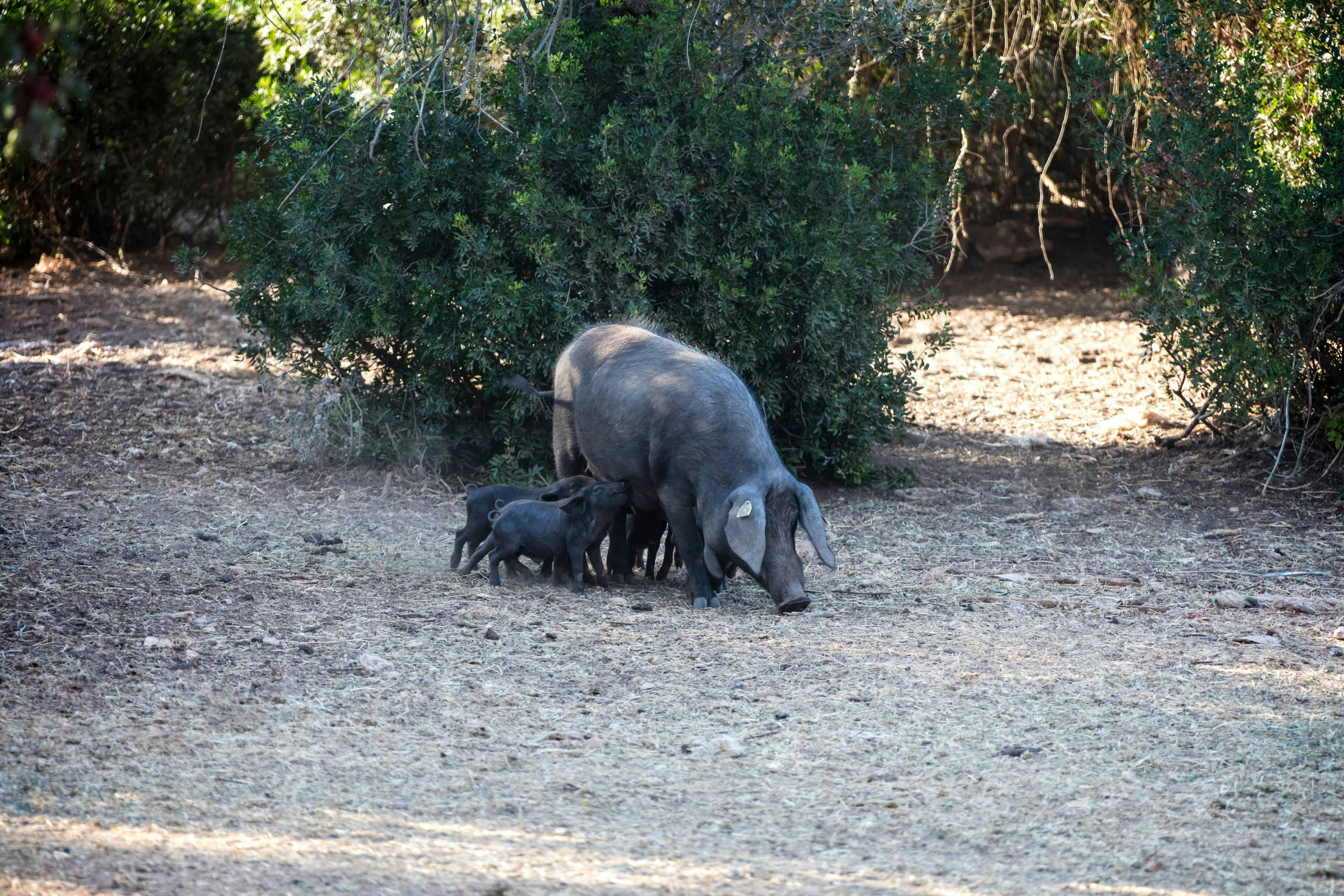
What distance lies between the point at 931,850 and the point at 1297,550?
479 centimetres

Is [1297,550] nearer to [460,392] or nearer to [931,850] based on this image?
[931,850]

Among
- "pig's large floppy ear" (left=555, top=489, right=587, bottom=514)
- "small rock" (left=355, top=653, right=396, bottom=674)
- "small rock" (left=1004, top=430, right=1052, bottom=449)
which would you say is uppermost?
"small rock" (left=1004, top=430, right=1052, bottom=449)

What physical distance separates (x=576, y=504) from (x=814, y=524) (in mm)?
1172

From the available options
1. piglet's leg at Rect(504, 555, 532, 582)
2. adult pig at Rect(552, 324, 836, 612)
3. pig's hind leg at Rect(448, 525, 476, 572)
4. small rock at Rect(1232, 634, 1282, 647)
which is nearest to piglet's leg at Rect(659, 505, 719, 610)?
adult pig at Rect(552, 324, 836, 612)

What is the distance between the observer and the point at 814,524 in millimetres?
5852

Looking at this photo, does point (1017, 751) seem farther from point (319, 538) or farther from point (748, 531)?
point (319, 538)

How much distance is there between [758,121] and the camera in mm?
8133

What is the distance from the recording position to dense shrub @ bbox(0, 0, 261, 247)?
42.8 ft

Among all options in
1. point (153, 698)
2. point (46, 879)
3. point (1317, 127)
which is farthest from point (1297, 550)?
point (46, 879)

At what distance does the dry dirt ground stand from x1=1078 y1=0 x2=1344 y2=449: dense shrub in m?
0.95

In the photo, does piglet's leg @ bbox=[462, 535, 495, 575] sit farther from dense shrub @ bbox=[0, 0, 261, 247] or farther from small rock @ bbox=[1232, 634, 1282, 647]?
dense shrub @ bbox=[0, 0, 261, 247]

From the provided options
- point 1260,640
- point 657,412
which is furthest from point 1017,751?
point 657,412

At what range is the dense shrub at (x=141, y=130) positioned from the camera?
13055mm

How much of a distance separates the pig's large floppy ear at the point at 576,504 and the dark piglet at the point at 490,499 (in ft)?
0.75
